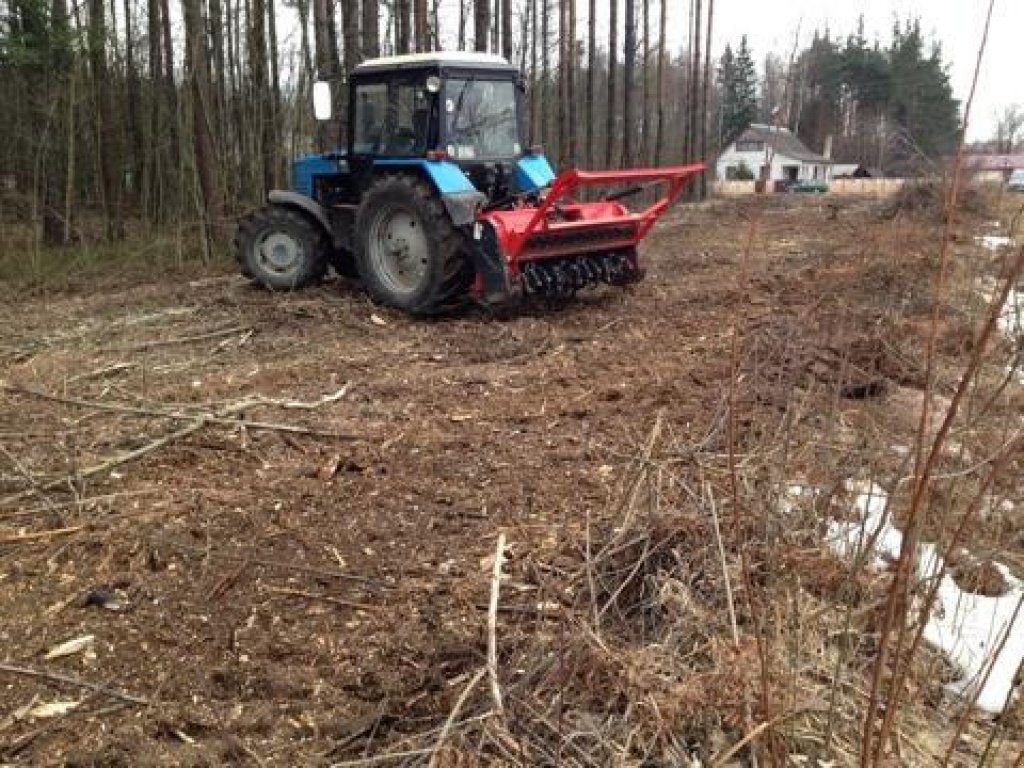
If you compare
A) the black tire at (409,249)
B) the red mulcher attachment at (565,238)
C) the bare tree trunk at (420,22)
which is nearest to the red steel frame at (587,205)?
the red mulcher attachment at (565,238)

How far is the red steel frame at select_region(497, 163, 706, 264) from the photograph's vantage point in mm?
7191

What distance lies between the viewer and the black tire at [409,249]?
7.97 meters

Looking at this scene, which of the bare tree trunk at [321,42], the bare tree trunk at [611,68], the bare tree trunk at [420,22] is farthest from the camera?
the bare tree trunk at [611,68]

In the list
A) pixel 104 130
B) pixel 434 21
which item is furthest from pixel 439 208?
pixel 434 21

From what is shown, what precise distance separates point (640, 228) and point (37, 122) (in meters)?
11.6

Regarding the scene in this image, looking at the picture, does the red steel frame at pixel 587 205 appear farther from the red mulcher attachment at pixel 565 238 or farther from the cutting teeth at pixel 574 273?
the cutting teeth at pixel 574 273

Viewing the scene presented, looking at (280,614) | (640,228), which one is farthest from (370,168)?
(280,614)

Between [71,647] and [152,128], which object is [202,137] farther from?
[71,647]

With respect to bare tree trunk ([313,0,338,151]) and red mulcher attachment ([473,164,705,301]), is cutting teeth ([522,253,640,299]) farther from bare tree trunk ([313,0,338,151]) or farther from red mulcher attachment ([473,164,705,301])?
bare tree trunk ([313,0,338,151])

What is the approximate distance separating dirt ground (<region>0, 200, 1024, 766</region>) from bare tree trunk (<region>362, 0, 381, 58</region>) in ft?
17.9

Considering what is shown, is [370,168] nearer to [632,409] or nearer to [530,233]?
[530,233]

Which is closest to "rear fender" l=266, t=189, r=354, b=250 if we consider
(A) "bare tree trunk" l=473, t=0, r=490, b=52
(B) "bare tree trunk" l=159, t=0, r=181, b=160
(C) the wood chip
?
(C) the wood chip

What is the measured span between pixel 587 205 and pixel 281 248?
2988mm

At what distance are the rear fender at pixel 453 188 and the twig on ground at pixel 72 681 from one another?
17.4 ft
